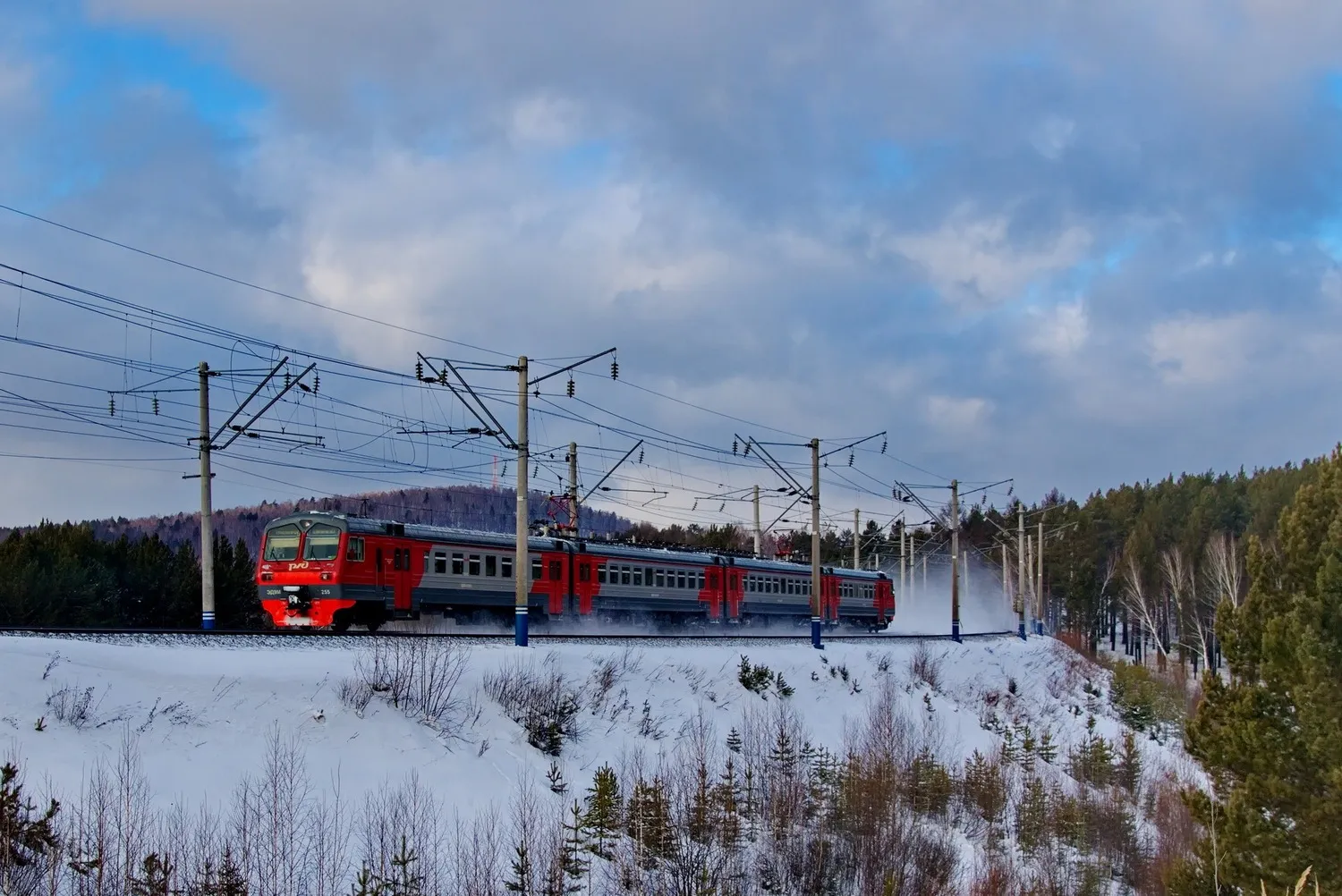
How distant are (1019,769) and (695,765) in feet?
48.5

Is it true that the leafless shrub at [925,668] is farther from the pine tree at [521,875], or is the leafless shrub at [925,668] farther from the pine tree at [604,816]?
the pine tree at [521,875]

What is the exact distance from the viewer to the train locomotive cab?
1117 inches

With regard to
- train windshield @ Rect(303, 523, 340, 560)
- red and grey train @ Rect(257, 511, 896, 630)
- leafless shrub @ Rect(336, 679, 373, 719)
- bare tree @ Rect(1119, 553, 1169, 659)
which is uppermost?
train windshield @ Rect(303, 523, 340, 560)

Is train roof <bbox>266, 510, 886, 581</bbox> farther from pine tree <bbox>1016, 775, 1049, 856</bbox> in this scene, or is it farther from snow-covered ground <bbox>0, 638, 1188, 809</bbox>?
pine tree <bbox>1016, 775, 1049, 856</bbox>

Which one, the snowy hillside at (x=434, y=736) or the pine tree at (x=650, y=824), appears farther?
the pine tree at (x=650, y=824)

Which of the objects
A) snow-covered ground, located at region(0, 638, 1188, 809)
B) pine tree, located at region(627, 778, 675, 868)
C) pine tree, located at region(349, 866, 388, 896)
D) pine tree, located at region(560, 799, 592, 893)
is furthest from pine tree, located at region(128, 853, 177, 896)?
pine tree, located at region(627, 778, 675, 868)

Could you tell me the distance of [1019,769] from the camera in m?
34.5

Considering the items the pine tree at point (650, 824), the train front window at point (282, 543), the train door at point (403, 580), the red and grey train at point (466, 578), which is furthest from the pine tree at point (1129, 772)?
the train front window at point (282, 543)

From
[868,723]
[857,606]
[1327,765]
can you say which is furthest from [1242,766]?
[857,606]

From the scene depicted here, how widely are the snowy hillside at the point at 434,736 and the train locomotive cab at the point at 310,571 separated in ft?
14.8

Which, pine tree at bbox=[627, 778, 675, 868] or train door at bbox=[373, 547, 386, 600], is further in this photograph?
train door at bbox=[373, 547, 386, 600]

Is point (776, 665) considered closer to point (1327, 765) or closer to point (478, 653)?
point (478, 653)

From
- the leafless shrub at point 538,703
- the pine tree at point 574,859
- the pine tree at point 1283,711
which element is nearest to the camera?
the pine tree at point 574,859

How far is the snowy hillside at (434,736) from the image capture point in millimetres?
16531
